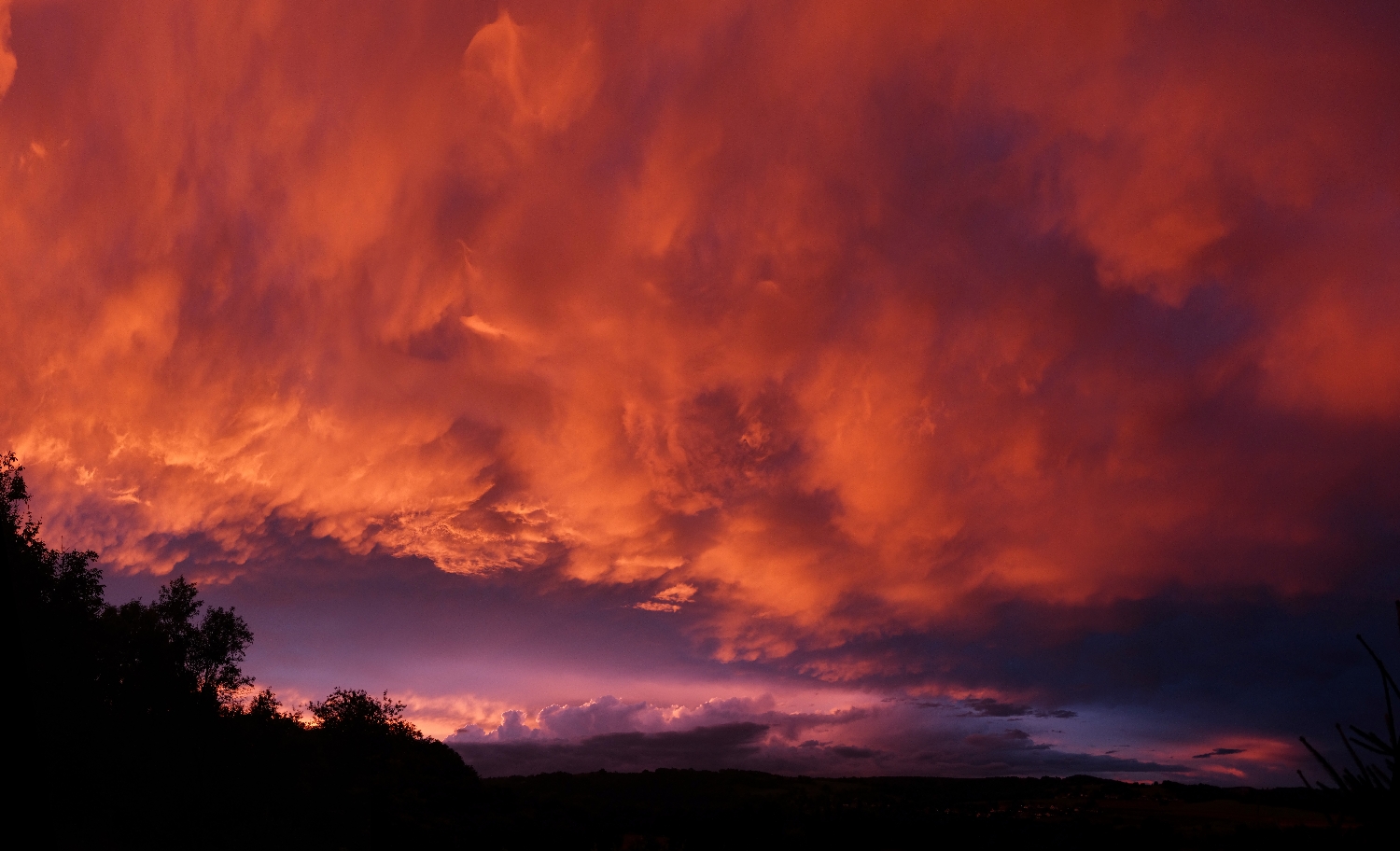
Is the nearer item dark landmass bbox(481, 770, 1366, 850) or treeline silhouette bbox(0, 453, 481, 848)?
dark landmass bbox(481, 770, 1366, 850)

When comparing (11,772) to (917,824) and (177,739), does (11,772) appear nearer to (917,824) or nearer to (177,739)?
(917,824)

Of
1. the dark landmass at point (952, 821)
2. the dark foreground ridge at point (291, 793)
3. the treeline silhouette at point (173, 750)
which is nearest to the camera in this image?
the dark landmass at point (952, 821)

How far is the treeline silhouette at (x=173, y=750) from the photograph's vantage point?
44.4m

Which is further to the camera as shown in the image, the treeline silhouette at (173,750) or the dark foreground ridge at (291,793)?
the treeline silhouette at (173,750)

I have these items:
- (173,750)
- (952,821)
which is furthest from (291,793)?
(952,821)

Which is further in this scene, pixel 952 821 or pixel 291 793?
pixel 291 793

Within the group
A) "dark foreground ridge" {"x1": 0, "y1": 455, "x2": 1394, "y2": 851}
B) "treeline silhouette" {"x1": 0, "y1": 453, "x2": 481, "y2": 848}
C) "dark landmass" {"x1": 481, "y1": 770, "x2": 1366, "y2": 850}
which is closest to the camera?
"dark landmass" {"x1": 481, "y1": 770, "x2": 1366, "y2": 850}

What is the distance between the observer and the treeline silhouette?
44.4 metres

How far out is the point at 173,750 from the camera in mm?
52906

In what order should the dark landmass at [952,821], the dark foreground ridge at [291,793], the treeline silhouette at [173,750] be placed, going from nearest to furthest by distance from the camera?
the dark landmass at [952,821] → the dark foreground ridge at [291,793] → the treeline silhouette at [173,750]

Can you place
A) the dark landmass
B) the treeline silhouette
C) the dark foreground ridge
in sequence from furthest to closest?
the treeline silhouette → the dark foreground ridge → the dark landmass

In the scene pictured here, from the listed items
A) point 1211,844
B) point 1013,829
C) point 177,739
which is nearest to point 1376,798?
point 1211,844

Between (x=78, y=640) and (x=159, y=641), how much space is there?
665cm

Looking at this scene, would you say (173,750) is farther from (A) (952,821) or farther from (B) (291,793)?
(A) (952,821)
